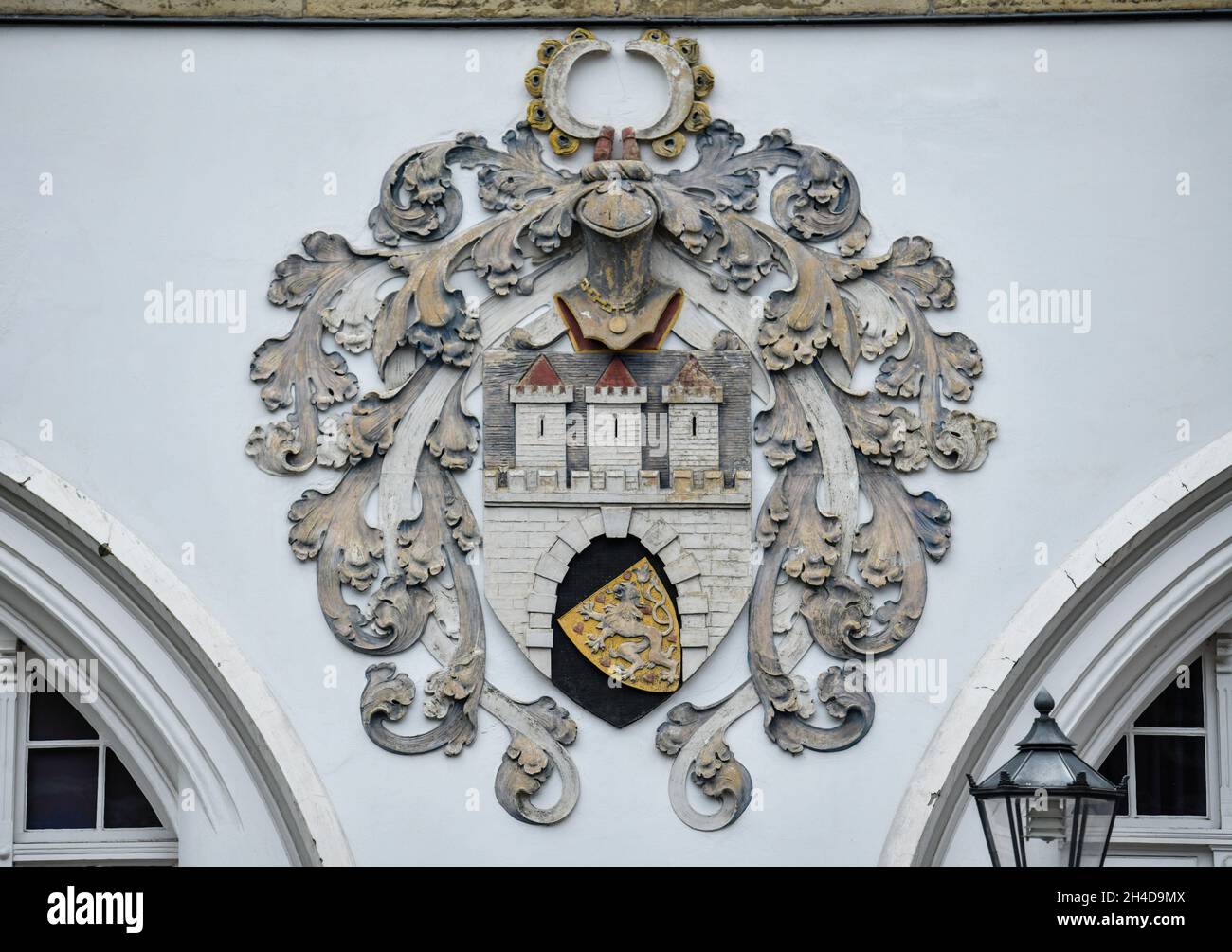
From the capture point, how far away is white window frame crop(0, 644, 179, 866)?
6922 millimetres

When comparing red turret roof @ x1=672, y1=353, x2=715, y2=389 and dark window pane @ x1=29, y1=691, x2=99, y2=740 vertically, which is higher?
red turret roof @ x1=672, y1=353, x2=715, y2=389

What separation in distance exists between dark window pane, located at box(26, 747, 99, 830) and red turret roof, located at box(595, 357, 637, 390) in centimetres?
226

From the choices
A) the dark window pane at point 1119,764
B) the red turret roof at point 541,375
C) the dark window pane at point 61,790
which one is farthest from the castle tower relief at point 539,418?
the dark window pane at point 1119,764

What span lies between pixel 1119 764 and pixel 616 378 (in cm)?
230

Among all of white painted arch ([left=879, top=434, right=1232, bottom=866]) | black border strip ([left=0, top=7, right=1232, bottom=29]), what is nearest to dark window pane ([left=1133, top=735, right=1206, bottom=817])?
white painted arch ([left=879, top=434, right=1232, bottom=866])

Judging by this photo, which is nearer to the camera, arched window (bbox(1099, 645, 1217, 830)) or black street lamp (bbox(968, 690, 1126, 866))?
black street lamp (bbox(968, 690, 1126, 866))

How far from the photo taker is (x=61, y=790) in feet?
23.1

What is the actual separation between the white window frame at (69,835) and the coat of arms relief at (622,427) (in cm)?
94

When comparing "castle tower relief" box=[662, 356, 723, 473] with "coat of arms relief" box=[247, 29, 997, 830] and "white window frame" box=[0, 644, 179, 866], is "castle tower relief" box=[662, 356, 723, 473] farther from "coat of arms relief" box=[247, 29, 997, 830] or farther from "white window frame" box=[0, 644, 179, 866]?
"white window frame" box=[0, 644, 179, 866]

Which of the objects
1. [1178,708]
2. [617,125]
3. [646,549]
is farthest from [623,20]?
[1178,708]

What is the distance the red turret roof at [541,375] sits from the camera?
6.80 meters

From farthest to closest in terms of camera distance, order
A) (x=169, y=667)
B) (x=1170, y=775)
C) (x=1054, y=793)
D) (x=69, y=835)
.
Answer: (x=1170, y=775), (x=69, y=835), (x=169, y=667), (x=1054, y=793)

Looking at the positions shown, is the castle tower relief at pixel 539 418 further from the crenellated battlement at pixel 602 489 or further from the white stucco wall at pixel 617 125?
the white stucco wall at pixel 617 125

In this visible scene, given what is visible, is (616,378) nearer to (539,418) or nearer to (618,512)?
(539,418)
